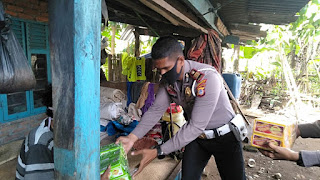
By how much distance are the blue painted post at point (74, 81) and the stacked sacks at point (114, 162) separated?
304mm

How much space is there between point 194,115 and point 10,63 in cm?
145

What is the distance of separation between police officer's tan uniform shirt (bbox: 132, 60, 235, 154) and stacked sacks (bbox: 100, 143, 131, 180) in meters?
0.57

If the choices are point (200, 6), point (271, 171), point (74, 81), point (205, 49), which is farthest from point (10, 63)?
point (271, 171)

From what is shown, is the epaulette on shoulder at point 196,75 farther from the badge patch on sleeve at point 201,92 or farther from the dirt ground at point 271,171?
the dirt ground at point 271,171

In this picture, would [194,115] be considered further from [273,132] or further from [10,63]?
[10,63]

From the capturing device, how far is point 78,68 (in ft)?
2.93

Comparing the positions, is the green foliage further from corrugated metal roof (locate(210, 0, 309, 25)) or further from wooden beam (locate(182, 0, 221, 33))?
wooden beam (locate(182, 0, 221, 33))

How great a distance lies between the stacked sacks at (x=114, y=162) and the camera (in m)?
1.31

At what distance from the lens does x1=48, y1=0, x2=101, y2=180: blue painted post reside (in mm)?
875

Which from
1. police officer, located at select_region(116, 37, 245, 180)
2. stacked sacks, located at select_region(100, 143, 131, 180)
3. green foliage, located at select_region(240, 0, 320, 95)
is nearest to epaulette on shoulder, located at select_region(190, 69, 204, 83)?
police officer, located at select_region(116, 37, 245, 180)

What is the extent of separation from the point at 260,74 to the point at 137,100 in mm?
9973

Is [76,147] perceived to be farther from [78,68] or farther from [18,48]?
[18,48]

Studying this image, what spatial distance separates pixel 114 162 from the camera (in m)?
1.40

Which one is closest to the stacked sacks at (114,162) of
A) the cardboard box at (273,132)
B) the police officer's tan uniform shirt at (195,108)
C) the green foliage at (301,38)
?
the police officer's tan uniform shirt at (195,108)
